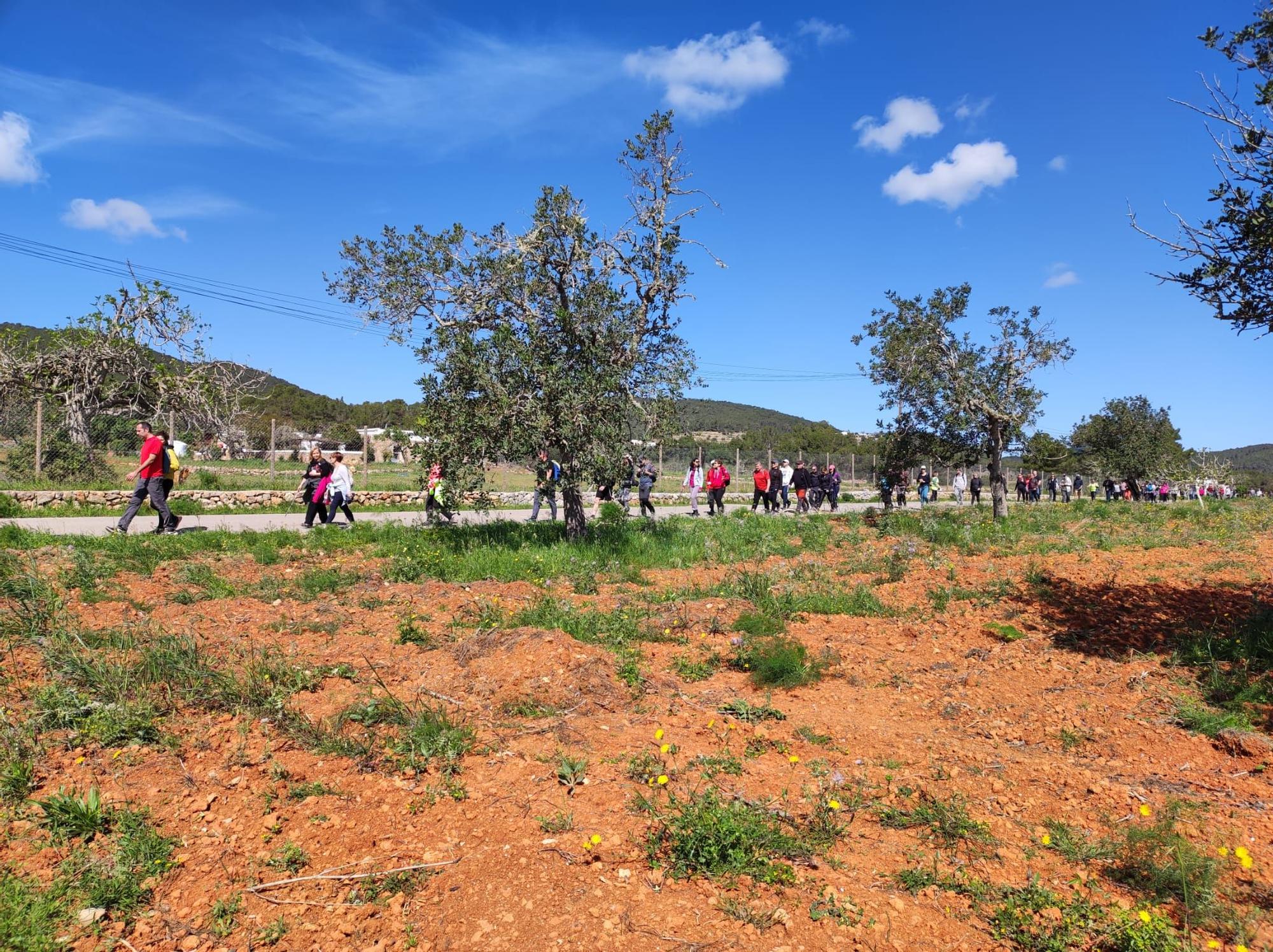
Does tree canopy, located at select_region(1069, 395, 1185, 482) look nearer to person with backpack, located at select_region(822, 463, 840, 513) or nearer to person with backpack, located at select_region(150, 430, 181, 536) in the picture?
person with backpack, located at select_region(822, 463, 840, 513)

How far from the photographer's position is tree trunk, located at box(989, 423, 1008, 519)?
18422 mm

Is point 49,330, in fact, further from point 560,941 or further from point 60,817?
point 560,941

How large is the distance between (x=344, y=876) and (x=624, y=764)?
172 centimetres

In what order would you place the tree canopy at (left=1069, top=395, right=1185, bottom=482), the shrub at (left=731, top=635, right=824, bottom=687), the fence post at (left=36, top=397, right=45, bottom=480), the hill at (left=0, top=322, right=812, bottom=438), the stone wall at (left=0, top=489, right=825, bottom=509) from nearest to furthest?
the shrub at (left=731, top=635, right=824, bottom=687)
the stone wall at (left=0, top=489, right=825, bottom=509)
the fence post at (left=36, top=397, right=45, bottom=480)
the tree canopy at (left=1069, top=395, right=1185, bottom=482)
the hill at (left=0, top=322, right=812, bottom=438)

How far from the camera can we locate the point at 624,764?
4.55 m

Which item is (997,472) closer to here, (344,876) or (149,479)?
(149,479)

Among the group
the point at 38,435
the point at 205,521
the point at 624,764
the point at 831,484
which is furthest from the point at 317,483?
the point at 831,484

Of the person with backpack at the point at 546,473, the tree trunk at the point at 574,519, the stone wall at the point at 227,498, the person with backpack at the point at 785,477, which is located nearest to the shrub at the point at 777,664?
the person with backpack at the point at 546,473

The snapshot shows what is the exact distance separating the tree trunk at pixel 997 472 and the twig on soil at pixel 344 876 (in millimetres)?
17615

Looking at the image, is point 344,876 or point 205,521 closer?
point 344,876

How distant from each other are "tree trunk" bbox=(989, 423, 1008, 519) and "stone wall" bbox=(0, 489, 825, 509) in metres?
9.81

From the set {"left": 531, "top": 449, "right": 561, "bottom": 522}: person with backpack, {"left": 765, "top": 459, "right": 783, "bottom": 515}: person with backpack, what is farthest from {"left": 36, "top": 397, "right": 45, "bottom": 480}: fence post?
{"left": 765, "top": 459, "right": 783, "bottom": 515}: person with backpack

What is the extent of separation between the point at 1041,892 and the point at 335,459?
42.5ft

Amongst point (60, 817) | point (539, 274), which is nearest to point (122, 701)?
point (60, 817)
